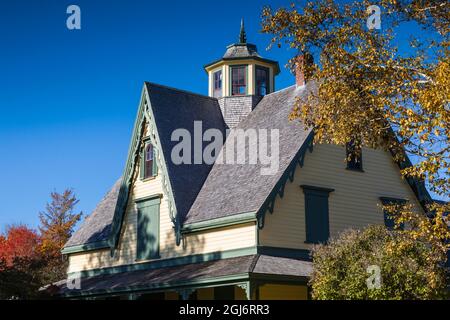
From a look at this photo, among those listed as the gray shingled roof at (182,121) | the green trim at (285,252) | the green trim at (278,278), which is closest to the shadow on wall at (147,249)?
the gray shingled roof at (182,121)

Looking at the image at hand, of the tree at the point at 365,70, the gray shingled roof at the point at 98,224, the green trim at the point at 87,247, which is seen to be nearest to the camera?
the tree at the point at 365,70

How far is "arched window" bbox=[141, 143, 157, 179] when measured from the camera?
1136 inches

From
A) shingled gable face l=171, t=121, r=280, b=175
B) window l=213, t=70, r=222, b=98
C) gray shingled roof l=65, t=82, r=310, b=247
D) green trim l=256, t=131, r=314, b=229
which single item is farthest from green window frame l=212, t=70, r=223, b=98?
green trim l=256, t=131, r=314, b=229

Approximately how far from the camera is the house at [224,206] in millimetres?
23531

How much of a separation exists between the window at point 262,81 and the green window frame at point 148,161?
7179mm

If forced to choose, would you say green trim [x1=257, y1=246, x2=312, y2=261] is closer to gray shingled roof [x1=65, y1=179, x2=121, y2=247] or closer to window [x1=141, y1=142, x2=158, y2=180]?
window [x1=141, y1=142, x2=158, y2=180]

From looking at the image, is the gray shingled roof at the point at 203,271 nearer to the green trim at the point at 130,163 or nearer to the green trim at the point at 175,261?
the green trim at the point at 175,261

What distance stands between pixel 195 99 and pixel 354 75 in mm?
13672

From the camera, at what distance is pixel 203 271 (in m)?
23.4

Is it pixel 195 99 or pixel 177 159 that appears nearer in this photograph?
pixel 177 159

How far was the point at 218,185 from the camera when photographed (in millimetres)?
27047

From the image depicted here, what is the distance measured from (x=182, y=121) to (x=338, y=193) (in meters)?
7.77
